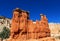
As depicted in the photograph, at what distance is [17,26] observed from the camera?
3591 centimetres

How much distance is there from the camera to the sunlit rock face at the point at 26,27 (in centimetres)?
3496

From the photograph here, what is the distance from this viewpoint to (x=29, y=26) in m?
36.3

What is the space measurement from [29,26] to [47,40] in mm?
6771

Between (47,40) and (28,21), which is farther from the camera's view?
(28,21)

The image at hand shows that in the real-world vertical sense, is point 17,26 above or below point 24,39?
above

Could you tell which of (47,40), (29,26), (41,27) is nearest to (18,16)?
(29,26)

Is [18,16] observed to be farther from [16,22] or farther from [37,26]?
[37,26]

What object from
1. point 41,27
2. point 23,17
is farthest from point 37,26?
point 23,17

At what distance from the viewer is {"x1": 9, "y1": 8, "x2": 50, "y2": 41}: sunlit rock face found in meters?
35.0

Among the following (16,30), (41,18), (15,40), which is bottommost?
(15,40)

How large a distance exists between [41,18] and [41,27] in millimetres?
2578

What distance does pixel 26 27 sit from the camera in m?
36.0

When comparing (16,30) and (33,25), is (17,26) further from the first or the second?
(33,25)

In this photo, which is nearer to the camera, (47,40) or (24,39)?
(47,40)
